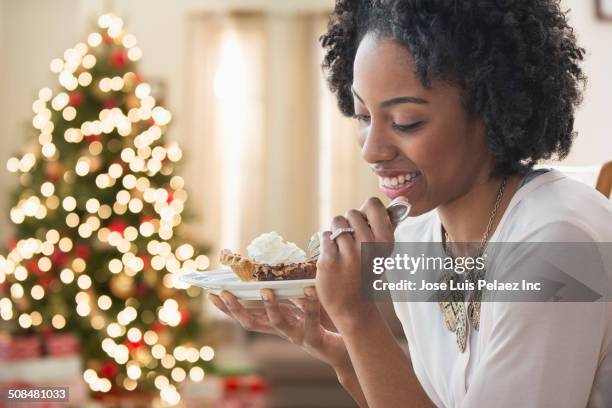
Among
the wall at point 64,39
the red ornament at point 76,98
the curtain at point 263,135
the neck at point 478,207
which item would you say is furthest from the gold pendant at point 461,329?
the wall at point 64,39

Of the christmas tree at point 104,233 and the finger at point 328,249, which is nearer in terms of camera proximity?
the finger at point 328,249

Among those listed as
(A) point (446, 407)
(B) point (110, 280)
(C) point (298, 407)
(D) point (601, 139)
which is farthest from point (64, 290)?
(A) point (446, 407)

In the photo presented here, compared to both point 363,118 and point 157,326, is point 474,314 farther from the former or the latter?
point 157,326

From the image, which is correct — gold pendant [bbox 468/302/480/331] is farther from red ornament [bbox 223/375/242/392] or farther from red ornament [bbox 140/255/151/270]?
red ornament [bbox 223/375/242/392]

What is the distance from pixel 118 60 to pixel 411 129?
11.6 ft

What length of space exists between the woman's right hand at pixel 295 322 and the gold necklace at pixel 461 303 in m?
0.19

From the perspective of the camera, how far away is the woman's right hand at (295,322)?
1.27m

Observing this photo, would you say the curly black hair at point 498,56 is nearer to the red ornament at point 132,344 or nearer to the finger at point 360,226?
the finger at point 360,226

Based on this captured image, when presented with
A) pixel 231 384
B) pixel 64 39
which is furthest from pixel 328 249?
pixel 64 39

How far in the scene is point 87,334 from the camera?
168 inches

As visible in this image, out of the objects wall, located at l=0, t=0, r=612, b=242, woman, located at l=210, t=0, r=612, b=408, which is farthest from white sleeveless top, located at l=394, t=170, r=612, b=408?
wall, located at l=0, t=0, r=612, b=242

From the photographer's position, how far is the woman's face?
1154mm

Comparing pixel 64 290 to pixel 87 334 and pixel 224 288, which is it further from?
pixel 224 288

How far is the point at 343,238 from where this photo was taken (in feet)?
3.72
